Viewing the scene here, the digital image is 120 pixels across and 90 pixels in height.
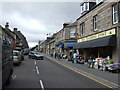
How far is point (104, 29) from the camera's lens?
2095 centimetres

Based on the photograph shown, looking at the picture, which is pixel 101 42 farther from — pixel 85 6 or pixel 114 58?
pixel 85 6

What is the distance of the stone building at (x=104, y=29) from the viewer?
1825 cm

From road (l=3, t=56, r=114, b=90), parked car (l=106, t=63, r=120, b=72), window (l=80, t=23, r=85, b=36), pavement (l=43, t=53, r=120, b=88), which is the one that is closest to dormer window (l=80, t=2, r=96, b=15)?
window (l=80, t=23, r=85, b=36)

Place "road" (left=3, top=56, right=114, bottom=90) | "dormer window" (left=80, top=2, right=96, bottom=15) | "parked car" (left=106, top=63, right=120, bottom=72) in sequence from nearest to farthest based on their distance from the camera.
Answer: "road" (left=3, top=56, right=114, bottom=90)
"parked car" (left=106, top=63, right=120, bottom=72)
"dormer window" (left=80, top=2, right=96, bottom=15)

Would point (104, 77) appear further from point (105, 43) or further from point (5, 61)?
point (5, 61)

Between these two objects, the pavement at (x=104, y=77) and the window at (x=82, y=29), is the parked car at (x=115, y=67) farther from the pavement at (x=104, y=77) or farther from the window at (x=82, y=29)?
the window at (x=82, y=29)

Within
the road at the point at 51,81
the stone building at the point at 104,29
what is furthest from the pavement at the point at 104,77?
the stone building at the point at 104,29

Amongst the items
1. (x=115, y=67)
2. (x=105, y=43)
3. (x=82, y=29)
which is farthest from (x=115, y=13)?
(x=82, y=29)

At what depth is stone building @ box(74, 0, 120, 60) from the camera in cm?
1825

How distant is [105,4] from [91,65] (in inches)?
275

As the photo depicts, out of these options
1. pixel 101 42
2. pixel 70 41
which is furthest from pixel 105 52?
pixel 70 41

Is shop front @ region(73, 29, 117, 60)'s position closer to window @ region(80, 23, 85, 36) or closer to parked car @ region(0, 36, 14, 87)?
window @ region(80, 23, 85, 36)

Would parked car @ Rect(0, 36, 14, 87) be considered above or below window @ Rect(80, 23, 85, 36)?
below

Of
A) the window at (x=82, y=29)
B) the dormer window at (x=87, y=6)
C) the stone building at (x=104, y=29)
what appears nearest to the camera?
the stone building at (x=104, y=29)
